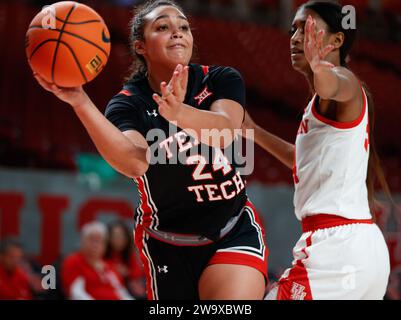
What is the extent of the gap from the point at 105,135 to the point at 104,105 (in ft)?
22.3

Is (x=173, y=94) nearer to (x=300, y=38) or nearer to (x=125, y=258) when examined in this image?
(x=300, y=38)

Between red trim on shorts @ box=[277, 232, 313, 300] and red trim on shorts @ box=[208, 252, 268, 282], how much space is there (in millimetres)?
190

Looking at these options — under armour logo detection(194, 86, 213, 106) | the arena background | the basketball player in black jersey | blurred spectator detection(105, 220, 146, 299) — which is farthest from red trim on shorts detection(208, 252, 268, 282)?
the arena background

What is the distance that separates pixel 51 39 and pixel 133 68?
93 cm

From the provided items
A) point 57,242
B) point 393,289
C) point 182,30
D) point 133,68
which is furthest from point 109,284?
point 182,30

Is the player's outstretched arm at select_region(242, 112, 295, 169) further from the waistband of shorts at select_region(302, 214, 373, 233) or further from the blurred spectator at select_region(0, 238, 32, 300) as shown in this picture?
the blurred spectator at select_region(0, 238, 32, 300)

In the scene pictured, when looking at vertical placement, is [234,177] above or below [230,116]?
below

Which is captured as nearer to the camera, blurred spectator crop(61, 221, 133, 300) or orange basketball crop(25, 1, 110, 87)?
orange basketball crop(25, 1, 110, 87)

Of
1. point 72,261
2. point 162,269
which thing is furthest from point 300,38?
point 72,261

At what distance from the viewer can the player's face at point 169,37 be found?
128 inches

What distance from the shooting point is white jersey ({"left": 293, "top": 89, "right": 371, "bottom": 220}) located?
2965 millimetres

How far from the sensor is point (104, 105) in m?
9.45

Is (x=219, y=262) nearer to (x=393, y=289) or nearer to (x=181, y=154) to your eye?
(x=181, y=154)

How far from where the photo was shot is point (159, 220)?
10.8 ft
